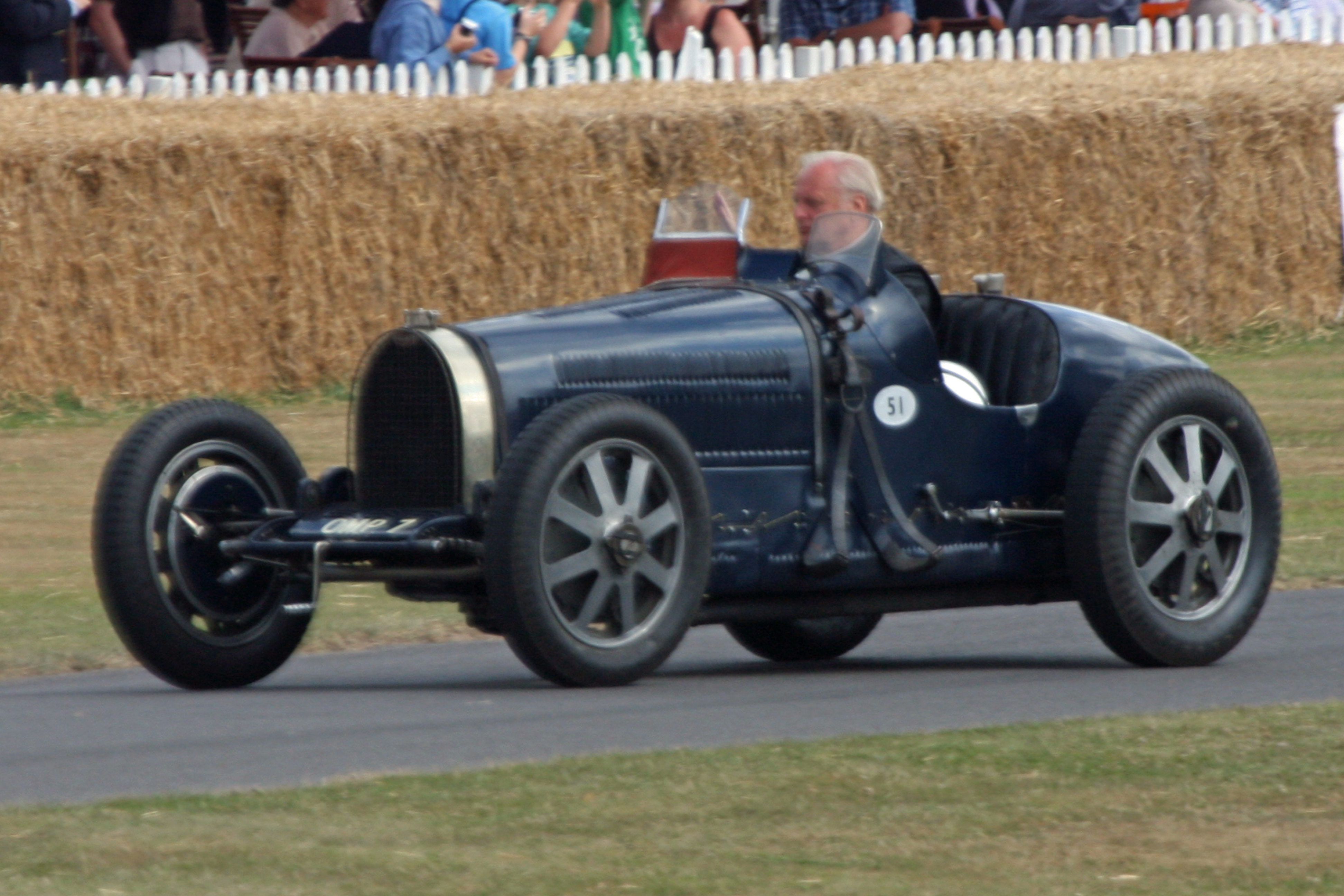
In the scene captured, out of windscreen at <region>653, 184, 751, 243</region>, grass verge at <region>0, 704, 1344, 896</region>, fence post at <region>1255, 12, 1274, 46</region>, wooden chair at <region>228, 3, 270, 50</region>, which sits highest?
wooden chair at <region>228, 3, 270, 50</region>

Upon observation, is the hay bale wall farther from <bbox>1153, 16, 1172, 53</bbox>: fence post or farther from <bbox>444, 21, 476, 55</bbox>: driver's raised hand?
<bbox>444, 21, 476, 55</bbox>: driver's raised hand

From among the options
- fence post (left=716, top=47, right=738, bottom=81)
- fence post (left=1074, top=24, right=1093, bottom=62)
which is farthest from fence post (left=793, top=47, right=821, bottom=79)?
fence post (left=1074, top=24, right=1093, bottom=62)

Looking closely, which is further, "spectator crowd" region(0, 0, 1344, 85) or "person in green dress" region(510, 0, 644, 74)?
"person in green dress" region(510, 0, 644, 74)

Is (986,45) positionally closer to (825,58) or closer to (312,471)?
(825,58)

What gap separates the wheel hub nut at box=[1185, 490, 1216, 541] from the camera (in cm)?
799

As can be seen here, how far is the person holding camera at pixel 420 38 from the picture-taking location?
1875 cm

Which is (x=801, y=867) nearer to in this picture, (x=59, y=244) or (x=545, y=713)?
(x=545, y=713)

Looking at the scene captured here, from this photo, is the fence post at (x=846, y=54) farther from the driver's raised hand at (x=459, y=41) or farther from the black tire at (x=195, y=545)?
the black tire at (x=195, y=545)

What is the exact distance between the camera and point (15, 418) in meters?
16.4

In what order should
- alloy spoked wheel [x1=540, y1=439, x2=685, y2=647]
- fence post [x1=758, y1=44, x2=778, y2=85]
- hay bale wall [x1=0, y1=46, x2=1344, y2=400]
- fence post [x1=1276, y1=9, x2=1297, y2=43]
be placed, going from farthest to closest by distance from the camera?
fence post [x1=1276, y1=9, x2=1297, y2=43] < fence post [x1=758, y1=44, x2=778, y2=85] < hay bale wall [x1=0, y1=46, x2=1344, y2=400] < alloy spoked wheel [x1=540, y1=439, x2=685, y2=647]

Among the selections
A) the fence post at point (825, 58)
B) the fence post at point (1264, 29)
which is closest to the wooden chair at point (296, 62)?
the fence post at point (825, 58)

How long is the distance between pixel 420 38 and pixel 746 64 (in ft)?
9.38

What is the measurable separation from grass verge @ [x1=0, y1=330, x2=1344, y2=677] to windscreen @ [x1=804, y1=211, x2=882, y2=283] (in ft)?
7.27

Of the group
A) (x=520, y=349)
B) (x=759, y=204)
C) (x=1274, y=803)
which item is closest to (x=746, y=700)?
(x=520, y=349)
